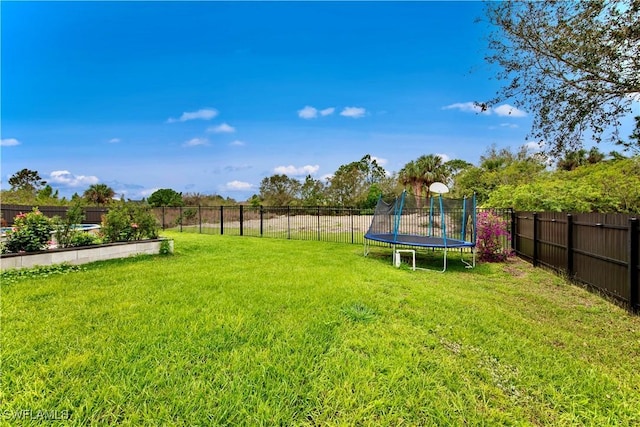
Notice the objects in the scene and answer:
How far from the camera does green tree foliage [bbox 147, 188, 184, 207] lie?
25409 mm

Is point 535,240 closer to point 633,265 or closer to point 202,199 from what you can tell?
point 633,265

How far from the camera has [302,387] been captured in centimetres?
207

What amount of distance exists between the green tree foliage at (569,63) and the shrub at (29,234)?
1014 cm

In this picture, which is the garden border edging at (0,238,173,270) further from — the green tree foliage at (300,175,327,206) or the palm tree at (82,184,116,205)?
the green tree foliage at (300,175,327,206)

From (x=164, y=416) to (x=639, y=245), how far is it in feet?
18.9

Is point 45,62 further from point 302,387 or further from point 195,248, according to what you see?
point 302,387

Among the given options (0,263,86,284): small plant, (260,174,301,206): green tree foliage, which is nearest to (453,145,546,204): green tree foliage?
(260,174,301,206): green tree foliage

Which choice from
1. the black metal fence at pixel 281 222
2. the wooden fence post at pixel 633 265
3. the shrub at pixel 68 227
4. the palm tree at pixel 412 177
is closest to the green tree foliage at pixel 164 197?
the black metal fence at pixel 281 222

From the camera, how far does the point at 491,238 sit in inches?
320

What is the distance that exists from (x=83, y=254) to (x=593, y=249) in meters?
9.67

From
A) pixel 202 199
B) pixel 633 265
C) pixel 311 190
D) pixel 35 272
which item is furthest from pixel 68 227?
pixel 311 190

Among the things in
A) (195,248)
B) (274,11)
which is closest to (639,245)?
(195,248)

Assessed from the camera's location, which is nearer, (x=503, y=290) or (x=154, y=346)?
(x=154, y=346)

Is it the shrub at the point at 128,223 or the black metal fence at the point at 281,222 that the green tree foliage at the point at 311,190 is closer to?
the black metal fence at the point at 281,222
